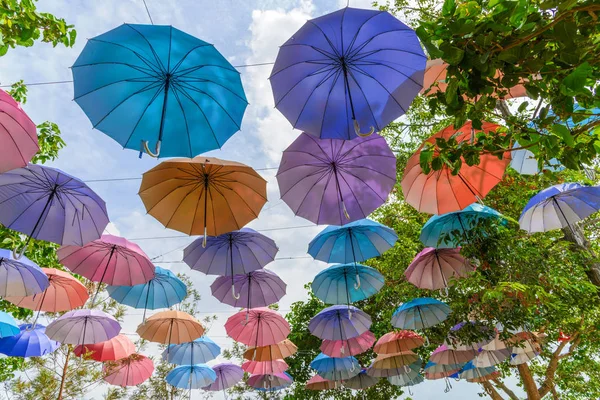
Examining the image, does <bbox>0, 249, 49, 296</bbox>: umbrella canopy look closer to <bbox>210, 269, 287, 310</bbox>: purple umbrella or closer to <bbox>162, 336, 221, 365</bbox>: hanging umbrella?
<bbox>210, 269, 287, 310</bbox>: purple umbrella

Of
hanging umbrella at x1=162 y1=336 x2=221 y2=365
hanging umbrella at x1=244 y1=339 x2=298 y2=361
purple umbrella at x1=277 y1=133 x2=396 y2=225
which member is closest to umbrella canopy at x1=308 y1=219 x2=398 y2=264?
purple umbrella at x1=277 y1=133 x2=396 y2=225

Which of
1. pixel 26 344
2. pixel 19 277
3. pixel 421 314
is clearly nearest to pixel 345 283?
pixel 421 314

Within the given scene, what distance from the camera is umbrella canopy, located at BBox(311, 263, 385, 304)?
7078mm

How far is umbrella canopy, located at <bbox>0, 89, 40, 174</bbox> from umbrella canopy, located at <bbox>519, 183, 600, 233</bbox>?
234 inches

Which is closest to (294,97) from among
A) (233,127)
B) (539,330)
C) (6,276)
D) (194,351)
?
(233,127)

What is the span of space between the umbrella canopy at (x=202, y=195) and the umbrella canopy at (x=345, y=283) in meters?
2.55

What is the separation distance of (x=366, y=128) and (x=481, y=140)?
1.52m

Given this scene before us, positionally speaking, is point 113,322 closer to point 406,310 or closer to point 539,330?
point 406,310

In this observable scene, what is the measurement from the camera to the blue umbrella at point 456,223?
5.53 metres

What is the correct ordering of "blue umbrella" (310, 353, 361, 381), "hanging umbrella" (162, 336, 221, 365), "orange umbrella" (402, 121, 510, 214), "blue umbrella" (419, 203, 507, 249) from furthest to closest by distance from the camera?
"blue umbrella" (310, 353, 361, 381) → "hanging umbrella" (162, 336, 221, 365) → "blue umbrella" (419, 203, 507, 249) → "orange umbrella" (402, 121, 510, 214)

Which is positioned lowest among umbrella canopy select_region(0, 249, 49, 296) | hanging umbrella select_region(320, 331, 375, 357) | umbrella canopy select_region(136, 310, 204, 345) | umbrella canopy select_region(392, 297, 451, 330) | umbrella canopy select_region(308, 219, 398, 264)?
umbrella canopy select_region(392, 297, 451, 330)

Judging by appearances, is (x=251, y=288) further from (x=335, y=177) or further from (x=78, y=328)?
(x=335, y=177)

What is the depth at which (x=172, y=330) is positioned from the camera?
7949 millimetres

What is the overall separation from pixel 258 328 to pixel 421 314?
11.2ft
